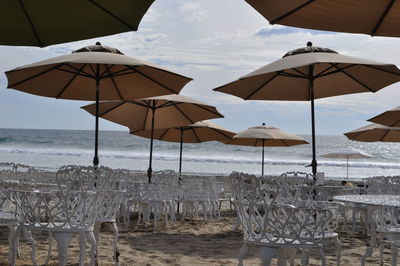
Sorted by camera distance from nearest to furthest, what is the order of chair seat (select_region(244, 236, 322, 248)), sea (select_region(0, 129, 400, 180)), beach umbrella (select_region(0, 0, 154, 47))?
1. chair seat (select_region(244, 236, 322, 248))
2. beach umbrella (select_region(0, 0, 154, 47))
3. sea (select_region(0, 129, 400, 180))

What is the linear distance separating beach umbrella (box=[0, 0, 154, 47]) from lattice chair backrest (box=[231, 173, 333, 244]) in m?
1.47

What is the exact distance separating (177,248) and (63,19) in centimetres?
336

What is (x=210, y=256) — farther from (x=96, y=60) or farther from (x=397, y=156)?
(x=397, y=156)

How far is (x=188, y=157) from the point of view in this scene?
40719 mm

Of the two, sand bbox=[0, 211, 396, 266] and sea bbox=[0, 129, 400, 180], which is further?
sea bbox=[0, 129, 400, 180]

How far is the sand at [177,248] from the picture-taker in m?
5.16

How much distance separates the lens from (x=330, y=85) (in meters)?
7.48

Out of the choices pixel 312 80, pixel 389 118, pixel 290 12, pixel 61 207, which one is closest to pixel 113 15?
pixel 290 12

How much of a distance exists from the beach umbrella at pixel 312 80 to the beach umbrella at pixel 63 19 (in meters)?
2.71

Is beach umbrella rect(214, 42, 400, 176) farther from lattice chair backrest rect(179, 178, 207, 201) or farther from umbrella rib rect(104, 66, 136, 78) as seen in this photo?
lattice chair backrest rect(179, 178, 207, 201)

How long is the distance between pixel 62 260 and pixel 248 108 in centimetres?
5984

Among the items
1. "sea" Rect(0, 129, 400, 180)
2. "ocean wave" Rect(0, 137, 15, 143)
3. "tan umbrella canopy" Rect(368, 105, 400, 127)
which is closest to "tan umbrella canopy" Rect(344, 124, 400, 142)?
"tan umbrella canopy" Rect(368, 105, 400, 127)

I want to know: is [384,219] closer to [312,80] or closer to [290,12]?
[290,12]

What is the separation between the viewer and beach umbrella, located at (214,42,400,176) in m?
6.45
